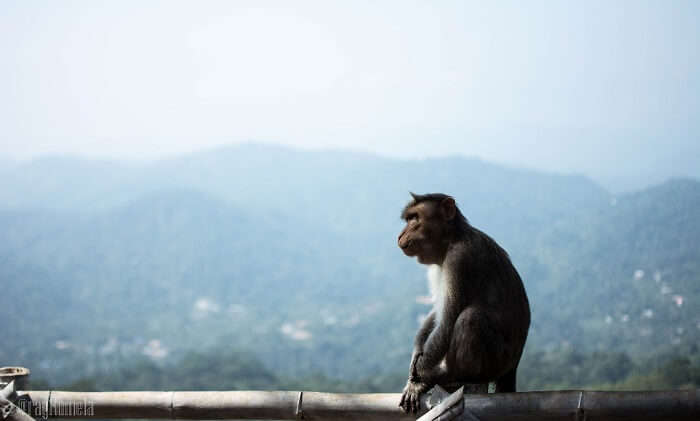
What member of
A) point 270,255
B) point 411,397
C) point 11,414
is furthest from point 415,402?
point 270,255

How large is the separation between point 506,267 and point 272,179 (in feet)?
81.9

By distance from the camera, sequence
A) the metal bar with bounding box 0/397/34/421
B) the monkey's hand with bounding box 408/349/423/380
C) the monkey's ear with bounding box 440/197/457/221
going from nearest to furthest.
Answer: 1. the metal bar with bounding box 0/397/34/421
2. the monkey's hand with bounding box 408/349/423/380
3. the monkey's ear with bounding box 440/197/457/221

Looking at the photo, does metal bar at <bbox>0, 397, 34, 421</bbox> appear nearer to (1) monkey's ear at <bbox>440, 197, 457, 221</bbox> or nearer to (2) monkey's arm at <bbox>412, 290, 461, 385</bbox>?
(2) monkey's arm at <bbox>412, 290, 461, 385</bbox>

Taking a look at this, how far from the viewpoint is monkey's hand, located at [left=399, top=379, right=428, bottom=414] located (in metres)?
3.12

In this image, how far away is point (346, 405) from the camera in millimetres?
3078

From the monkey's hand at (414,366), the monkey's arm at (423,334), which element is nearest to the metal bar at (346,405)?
the monkey's hand at (414,366)

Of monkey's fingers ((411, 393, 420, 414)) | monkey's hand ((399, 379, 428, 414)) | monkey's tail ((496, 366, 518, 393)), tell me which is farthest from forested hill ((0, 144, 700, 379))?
monkey's fingers ((411, 393, 420, 414))

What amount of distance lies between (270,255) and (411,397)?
24.8m

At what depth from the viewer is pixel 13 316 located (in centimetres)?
2444

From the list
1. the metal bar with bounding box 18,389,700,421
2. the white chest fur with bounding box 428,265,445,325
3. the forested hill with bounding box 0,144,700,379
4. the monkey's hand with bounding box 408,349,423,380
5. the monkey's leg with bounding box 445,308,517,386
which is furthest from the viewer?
the forested hill with bounding box 0,144,700,379

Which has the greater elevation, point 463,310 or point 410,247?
point 410,247

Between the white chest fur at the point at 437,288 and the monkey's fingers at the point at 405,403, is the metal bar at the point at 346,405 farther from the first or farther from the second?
the white chest fur at the point at 437,288

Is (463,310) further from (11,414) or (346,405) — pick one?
(11,414)

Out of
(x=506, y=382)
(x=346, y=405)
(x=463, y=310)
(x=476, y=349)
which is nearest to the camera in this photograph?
(x=346, y=405)
